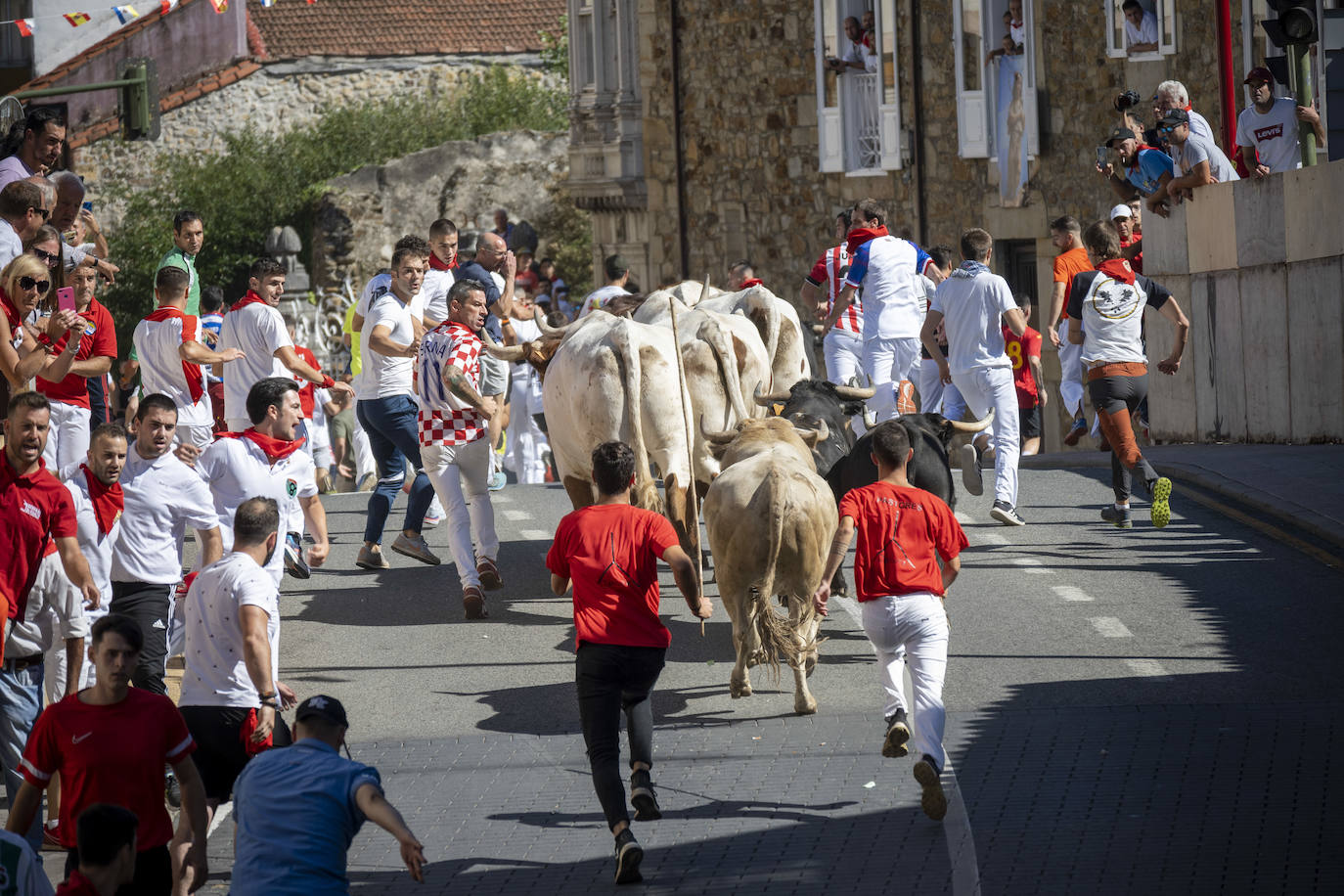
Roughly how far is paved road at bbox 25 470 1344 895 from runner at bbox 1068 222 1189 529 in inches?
25.2

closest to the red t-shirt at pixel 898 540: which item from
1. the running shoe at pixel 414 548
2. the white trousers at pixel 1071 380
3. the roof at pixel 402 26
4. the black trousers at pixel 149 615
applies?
the black trousers at pixel 149 615

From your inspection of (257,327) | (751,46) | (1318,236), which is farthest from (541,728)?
(751,46)

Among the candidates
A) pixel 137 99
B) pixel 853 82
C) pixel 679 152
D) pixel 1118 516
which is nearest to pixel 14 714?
pixel 1118 516

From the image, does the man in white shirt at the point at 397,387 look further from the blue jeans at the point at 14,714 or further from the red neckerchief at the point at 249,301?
the blue jeans at the point at 14,714

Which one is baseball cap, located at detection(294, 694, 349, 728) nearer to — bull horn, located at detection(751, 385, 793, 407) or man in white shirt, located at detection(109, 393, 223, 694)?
man in white shirt, located at detection(109, 393, 223, 694)

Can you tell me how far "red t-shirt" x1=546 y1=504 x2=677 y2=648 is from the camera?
7.75 m

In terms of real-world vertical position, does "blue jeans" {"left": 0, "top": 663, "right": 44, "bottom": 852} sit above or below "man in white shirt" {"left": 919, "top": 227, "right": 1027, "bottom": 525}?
below

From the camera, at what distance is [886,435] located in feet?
28.1

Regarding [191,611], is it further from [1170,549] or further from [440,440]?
[1170,549]

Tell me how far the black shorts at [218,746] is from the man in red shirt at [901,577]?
251 cm

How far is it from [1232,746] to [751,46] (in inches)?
899

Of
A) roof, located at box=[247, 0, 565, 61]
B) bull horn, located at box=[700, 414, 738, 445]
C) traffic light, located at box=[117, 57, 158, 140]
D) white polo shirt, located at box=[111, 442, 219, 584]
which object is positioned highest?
roof, located at box=[247, 0, 565, 61]

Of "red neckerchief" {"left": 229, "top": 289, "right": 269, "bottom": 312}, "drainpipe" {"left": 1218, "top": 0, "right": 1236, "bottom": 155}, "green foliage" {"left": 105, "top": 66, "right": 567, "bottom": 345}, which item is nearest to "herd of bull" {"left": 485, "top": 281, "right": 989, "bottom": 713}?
"red neckerchief" {"left": 229, "top": 289, "right": 269, "bottom": 312}

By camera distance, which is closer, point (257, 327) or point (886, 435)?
point (886, 435)
